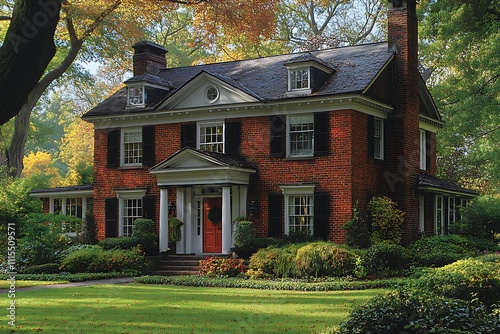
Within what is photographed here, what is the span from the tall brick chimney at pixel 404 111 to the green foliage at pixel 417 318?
55.7 feet

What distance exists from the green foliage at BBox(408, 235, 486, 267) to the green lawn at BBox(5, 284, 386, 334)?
18.8ft

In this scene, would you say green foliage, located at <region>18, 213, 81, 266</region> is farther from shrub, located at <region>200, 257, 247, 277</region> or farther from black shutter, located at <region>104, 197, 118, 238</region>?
shrub, located at <region>200, 257, 247, 277</region>

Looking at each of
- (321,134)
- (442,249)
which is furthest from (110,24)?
(442,249)

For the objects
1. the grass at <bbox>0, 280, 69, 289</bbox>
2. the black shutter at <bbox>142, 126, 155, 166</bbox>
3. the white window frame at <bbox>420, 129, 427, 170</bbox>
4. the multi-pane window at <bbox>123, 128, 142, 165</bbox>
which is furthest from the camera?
the white window frame at <bbox>420, 129, 427, 170</bbox>

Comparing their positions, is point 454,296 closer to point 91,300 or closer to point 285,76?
point 91,300

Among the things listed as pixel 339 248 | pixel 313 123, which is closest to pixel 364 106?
pixel 313 123

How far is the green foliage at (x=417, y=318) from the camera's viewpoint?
31.5 feet

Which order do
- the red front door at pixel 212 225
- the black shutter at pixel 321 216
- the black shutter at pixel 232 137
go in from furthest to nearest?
the red front door at pixel 212 225
the black shutter at pixel 232 137
the black shutter at pixel 321 216

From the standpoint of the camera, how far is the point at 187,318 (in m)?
14.1

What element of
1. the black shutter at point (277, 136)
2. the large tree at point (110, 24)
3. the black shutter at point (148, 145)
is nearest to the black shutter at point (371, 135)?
the black shutter at point (277, 136)

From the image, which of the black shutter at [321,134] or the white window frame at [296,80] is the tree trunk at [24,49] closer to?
the black shutter at [321,134]

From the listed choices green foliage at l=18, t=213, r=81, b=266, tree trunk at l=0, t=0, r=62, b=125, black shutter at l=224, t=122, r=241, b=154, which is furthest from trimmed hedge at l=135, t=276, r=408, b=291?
tree trunk at l=0, t=0, r=62, b=125

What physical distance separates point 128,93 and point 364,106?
10204 millimetres

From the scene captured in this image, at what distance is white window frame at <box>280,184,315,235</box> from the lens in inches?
1017
